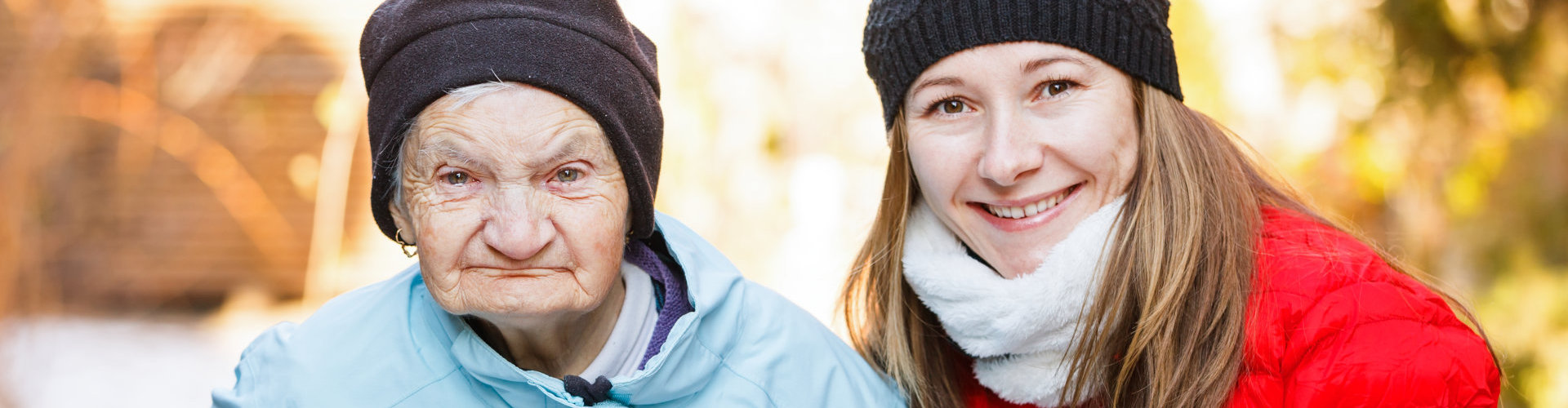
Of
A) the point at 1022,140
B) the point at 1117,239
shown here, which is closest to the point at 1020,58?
the point at 1022,140

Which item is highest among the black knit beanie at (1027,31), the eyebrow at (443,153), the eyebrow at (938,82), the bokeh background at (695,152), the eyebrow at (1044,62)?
the black knit beanie at (1027,31)

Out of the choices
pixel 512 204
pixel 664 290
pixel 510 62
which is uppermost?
pixel 510 62

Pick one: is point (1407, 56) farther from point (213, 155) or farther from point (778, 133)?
point (213, 155)

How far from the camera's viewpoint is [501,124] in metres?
1.81

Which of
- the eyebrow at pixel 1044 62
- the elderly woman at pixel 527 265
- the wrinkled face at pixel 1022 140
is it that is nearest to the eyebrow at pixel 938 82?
the wrinkled face at pixel 1022 140

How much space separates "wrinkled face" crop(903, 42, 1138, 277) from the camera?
2020mm

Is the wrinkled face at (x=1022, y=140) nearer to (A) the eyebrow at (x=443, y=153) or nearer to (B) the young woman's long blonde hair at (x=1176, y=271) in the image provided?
(B) the young woman's long blonde hair at (x=1176, y=271)

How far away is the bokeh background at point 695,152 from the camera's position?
3.98 metres

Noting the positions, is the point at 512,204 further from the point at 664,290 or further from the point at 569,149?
the point at 664,290

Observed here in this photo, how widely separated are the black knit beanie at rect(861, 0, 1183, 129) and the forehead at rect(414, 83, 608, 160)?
0.67 meters

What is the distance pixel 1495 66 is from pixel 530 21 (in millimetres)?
3633

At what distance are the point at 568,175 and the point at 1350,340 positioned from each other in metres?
1.31

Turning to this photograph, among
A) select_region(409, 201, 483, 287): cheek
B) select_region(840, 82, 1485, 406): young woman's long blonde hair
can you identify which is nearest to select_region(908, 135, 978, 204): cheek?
select_region(840, 82, 1485, 406): young woman's long blonde hair

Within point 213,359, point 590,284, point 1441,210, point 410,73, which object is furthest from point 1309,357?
point 213,359
